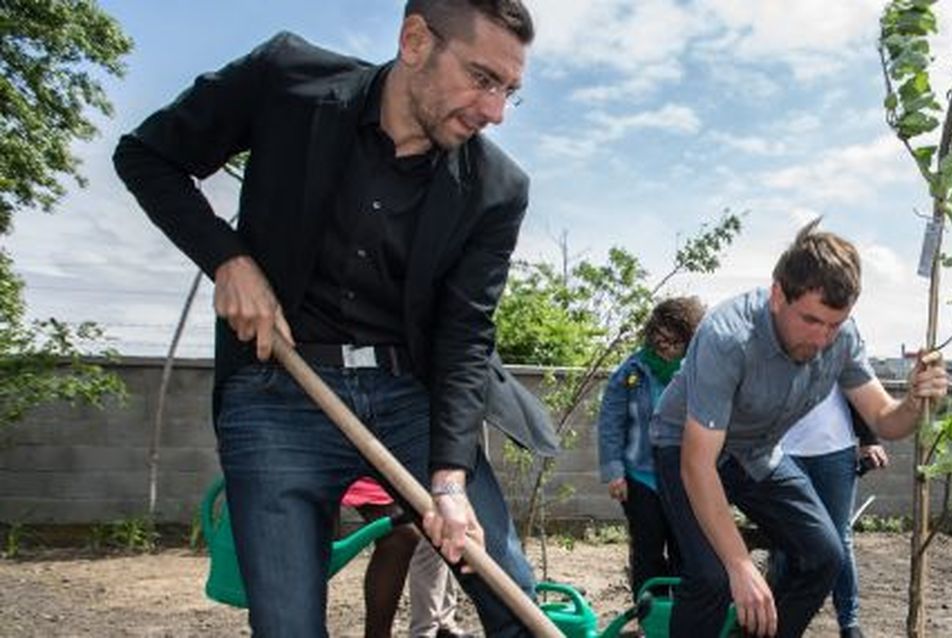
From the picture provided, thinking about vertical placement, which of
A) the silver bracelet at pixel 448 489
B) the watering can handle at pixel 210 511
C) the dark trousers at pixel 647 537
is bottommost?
the dark trousers at pixel 647 537

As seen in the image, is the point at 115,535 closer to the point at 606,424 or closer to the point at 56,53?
the point at 606,424

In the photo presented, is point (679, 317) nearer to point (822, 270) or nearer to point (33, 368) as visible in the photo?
point (822, 270)

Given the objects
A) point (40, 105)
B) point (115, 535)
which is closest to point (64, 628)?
point (115, 535)

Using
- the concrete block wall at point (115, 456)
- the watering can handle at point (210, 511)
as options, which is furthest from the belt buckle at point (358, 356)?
the concrete block wall at point (115, 456)

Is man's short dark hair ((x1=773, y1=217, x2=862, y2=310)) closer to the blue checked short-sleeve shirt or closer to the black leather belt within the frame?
the blue checked short-sleeve shirt

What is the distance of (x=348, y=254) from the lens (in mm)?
2006

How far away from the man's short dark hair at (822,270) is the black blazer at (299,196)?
103 centimetres

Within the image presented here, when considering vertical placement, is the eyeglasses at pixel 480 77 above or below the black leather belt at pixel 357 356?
above

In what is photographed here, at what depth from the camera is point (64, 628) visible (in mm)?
4668

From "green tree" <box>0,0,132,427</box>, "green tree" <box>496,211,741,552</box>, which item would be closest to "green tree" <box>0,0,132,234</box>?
"green tree" <box>0,0,132,427</box>

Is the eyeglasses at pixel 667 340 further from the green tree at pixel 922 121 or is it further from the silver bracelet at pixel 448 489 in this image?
the silver bracelet at pixel 448 489

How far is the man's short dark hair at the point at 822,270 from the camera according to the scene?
8.89 ft

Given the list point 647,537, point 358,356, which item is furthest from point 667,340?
point 358,356

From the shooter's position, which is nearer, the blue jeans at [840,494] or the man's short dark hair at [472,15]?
the man's short dark hair at [472,15]
